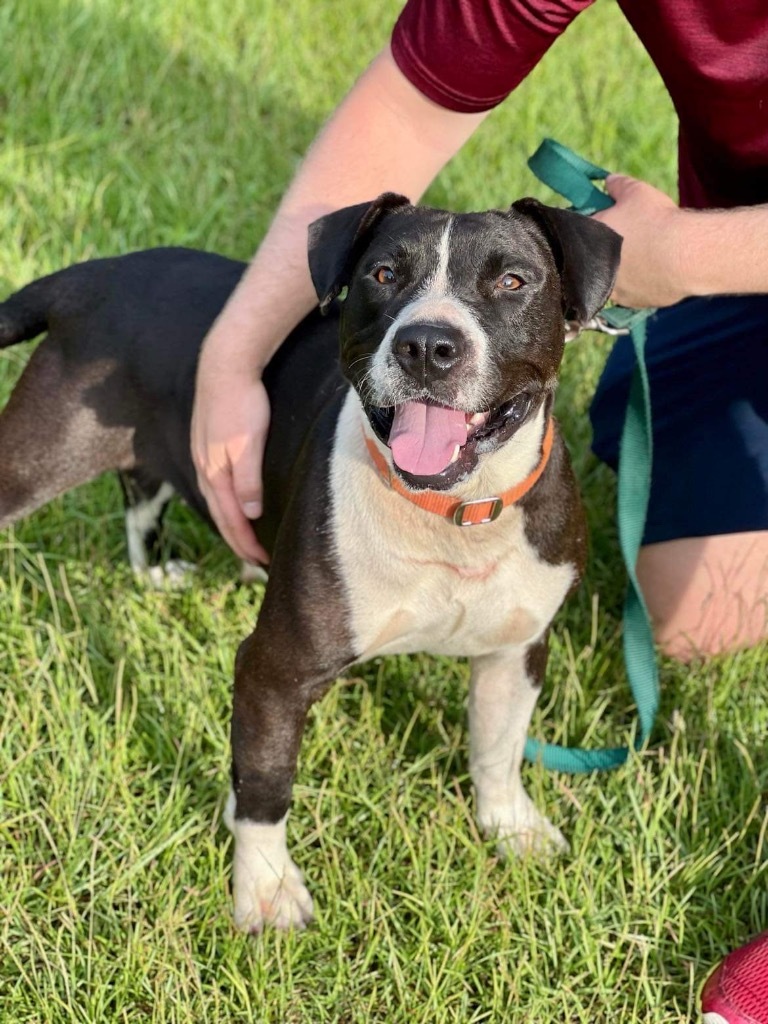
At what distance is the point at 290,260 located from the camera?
338cm

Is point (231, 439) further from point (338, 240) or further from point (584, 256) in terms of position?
point (584, 256)

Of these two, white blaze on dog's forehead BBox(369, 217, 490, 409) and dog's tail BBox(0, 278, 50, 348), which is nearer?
white blaze on dog's forehead BBox(369, 217, 490, 409)

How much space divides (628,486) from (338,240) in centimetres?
115

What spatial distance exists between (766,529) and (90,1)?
14.0ft

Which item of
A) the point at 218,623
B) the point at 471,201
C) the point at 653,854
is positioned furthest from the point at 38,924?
the point at 471,201

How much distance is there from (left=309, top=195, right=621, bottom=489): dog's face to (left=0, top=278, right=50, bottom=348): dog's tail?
104 centimetres

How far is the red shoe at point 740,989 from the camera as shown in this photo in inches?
110

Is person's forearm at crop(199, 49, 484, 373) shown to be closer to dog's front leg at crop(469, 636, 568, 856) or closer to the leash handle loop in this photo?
the leash handle loop

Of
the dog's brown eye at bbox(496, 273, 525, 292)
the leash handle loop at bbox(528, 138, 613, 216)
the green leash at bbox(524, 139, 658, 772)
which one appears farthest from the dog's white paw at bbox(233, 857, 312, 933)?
the leash handle loop at bbox(528, 138, 613, 216)

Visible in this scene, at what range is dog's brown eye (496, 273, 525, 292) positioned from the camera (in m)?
2.75

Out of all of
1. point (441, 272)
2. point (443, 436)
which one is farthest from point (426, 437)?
point (441, 272)

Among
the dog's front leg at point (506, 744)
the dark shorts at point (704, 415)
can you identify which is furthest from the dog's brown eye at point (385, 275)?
the dark shorts at point (704, 415)

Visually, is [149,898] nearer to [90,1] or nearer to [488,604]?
[488,604]

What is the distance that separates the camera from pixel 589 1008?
9.53ft
